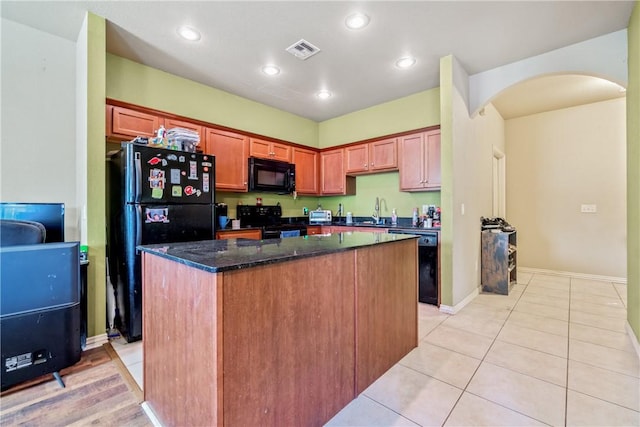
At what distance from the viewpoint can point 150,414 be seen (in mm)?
1514

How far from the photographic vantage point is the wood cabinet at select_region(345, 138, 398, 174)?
157 inches

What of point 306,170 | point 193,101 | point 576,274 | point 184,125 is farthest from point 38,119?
point 576,274

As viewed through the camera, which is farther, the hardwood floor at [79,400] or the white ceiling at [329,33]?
the white ceiling at [329,33]

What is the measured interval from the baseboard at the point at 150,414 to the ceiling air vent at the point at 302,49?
3004 mm

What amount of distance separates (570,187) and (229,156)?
5265mm

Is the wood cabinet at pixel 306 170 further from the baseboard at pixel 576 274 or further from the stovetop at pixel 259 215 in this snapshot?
the baseboard at pixel 576 274

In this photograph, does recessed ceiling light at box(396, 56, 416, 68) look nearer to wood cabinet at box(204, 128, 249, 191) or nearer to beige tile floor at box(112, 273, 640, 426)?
wood cabinet at box(204, 128, 249, 191)

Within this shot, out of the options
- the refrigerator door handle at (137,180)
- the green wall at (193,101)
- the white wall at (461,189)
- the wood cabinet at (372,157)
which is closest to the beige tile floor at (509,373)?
the white wall at (461,189)

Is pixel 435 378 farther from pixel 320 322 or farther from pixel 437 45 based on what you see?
pixel 437 45

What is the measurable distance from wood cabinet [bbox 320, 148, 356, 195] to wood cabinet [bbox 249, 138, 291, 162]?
2.36 ft

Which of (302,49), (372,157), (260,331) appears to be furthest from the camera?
(372,157)

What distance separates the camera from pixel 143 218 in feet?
7.91

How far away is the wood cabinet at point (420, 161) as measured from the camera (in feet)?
11.7

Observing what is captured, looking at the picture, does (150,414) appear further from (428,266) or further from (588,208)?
(588,208)
